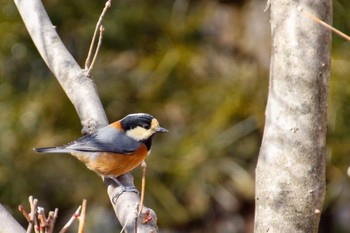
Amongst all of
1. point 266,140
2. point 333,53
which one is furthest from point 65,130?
point 266,140

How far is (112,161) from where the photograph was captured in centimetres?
237

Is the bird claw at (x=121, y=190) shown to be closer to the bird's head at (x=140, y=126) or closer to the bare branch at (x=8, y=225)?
the bare branch at (x=8, y=225)

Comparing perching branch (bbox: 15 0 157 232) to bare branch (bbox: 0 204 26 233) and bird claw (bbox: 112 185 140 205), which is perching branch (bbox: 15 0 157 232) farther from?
bare branch (bbox: 0 204 26 233)

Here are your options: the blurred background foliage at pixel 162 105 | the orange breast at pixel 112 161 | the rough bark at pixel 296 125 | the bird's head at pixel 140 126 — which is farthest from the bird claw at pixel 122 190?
the blurred background foliage at pixel 162 105

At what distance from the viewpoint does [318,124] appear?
1464 mm

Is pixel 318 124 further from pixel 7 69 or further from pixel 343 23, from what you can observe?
pixel 7 69

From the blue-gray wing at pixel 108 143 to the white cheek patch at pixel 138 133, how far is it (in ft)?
0.04

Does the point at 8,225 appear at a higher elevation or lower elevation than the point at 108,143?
higher

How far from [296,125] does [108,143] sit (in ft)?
3.61

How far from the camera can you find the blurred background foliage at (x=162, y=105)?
3877mm

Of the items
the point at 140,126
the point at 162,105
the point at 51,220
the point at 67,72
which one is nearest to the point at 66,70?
the point at 67,72

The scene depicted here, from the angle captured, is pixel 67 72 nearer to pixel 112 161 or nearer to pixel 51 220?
pixel 112 161

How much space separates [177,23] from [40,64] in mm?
728

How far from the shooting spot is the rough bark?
1.45m
